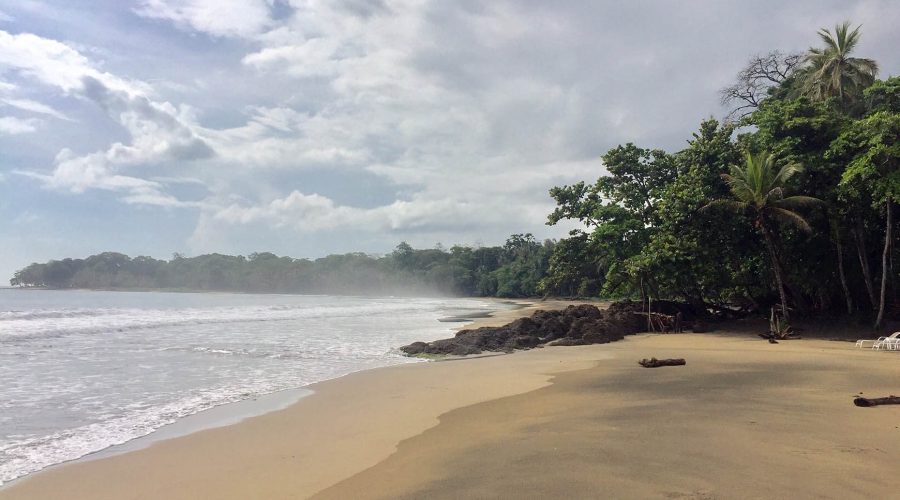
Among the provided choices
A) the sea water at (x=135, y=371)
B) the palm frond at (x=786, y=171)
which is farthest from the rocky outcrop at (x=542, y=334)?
the palm frond at (x=786, y=171)

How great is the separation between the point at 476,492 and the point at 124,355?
1468 cm

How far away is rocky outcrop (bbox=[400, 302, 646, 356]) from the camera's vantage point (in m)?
17.0

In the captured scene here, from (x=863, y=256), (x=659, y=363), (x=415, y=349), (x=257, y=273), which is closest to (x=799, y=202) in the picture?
(x=863, y=256)

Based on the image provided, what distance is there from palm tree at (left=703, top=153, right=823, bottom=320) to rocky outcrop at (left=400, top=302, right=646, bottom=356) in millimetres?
5685

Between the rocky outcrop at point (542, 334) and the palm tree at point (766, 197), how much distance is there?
569 cm

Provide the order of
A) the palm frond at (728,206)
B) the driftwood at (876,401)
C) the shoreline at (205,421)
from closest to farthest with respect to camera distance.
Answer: the shoreline at (205,421)
the driftwood at (876,401)
the palm frond at (728,206)

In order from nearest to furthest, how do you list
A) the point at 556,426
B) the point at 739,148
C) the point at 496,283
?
the point at 556,426 → the point at 739,148 → the point at 496,283

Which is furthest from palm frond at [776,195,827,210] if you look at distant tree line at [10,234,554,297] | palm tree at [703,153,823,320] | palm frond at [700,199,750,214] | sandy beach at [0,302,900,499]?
distant tree line at [10,234,554,297]

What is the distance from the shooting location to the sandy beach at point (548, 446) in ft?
15.2

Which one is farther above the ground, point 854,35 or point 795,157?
point 854,35

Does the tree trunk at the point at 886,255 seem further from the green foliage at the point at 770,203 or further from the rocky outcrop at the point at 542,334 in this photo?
the rocky outcrop at the point at 542,334

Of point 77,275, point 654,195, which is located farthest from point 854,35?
point 77,275

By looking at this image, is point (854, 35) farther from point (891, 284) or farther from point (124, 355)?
point (124, 355)

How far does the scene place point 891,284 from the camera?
716 inches
